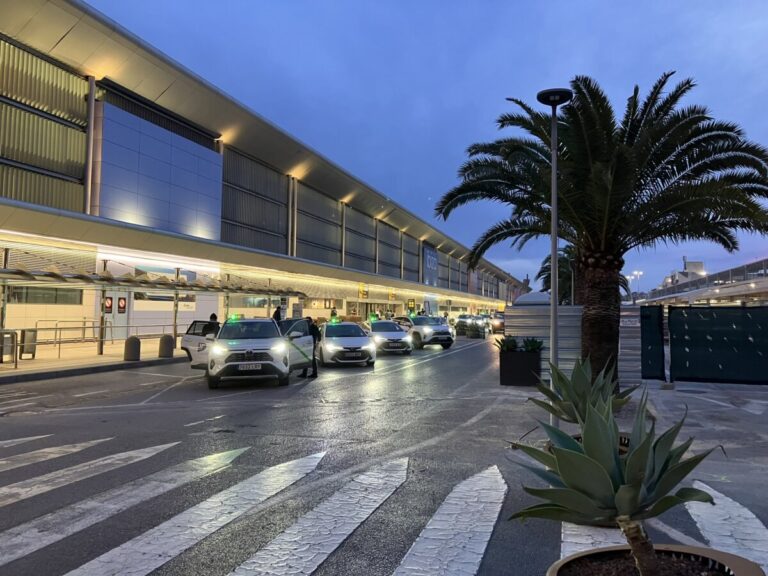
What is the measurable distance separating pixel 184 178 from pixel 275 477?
1170 inches

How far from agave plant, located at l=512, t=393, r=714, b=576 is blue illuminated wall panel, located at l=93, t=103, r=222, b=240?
28.0 m

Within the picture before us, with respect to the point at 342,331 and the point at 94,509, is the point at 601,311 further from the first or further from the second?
the point at 342,331

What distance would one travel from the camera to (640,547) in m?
2.64

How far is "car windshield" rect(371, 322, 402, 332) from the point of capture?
83.6 ft

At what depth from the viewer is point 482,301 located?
121 m

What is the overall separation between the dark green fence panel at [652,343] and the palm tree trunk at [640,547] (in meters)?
11.4

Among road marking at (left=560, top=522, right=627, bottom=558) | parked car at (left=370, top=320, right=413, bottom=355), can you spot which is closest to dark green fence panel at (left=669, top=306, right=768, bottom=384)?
road marking at (left=560, top=522, right=627, bottom=558)

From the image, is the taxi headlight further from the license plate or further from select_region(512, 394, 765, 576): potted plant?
select_region(512, 394, 765, 576): potted plant

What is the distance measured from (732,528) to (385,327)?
21384mm

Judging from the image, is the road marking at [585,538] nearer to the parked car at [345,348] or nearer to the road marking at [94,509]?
the road marking at [94,509]

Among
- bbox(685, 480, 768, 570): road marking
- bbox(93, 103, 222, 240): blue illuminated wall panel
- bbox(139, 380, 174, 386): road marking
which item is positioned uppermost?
bbox(93, 103, 222, 240): blue illuminated wall panel

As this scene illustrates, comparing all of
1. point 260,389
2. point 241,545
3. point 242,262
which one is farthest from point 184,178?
point 241,545

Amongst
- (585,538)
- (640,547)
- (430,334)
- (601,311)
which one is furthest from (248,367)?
(430,334)

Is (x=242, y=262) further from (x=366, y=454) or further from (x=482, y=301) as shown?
(x=482, y=301)
